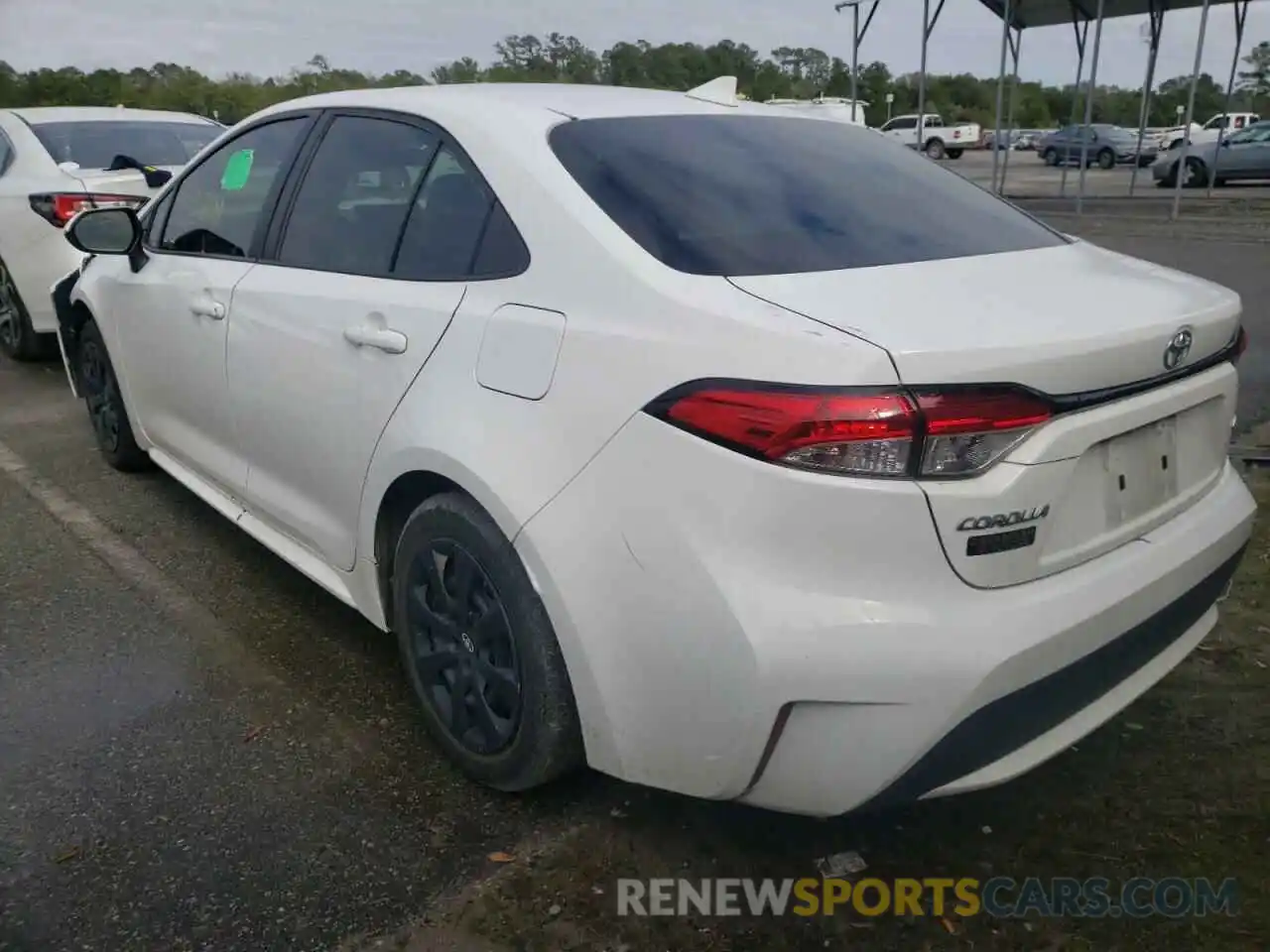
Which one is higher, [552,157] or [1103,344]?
[552,157]

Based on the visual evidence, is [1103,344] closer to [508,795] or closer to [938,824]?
[938,824]

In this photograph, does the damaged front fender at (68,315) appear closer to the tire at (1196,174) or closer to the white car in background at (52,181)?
the white car in background at (52,181)

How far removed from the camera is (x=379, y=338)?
101 inches

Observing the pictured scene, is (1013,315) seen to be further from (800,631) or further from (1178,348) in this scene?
(800,631)

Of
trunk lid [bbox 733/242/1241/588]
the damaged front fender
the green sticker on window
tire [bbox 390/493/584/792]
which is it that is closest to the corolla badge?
trunk lid [bbox 733/242/1241/588]

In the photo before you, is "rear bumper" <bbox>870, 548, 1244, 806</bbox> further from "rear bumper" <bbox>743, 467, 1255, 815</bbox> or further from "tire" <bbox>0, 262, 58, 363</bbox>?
"tire" <bbox>0, 262, 58, 363</bbox>

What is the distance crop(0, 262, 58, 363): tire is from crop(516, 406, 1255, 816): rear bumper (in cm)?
596

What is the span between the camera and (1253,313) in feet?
25.8

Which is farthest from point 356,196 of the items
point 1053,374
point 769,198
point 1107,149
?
point 1107,149

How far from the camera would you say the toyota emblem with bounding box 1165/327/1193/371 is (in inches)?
83.1

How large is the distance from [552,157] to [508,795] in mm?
1461

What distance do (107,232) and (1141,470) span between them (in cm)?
345

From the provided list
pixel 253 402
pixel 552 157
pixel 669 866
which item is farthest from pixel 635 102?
pixel 669 866

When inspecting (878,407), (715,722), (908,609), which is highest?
(878,407)
